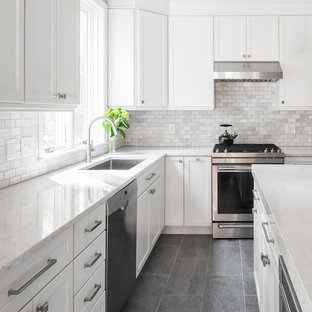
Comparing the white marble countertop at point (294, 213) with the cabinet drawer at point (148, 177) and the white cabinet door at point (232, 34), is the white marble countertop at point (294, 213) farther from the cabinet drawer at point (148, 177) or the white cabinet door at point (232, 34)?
the white cabinet door at point (232, 34)

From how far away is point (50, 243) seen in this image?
1.52 metres

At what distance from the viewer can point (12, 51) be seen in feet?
6.11

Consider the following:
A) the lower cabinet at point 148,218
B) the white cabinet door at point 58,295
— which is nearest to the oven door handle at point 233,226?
the lower cabinet at point 148,218

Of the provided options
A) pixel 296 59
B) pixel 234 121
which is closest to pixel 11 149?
pixel 234 121

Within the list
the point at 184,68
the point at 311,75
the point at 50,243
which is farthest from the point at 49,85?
the point at 311,75

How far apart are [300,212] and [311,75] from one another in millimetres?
3358

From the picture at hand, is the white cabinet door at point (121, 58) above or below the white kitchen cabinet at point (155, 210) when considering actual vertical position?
above

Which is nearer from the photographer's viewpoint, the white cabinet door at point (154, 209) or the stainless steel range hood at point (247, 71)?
the white cabinet door at point (154, 209)

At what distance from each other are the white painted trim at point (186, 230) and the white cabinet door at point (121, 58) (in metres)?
1.40

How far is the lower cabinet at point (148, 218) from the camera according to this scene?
129 inches

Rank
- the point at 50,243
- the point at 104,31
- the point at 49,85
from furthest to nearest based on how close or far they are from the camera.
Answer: the point at 104,31 → the point at 49,85 → the point at 50,243

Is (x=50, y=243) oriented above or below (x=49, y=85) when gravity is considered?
below

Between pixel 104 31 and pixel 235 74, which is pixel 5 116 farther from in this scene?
pixel 235 74

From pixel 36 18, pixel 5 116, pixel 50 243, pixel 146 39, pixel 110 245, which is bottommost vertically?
pixel 110 245
